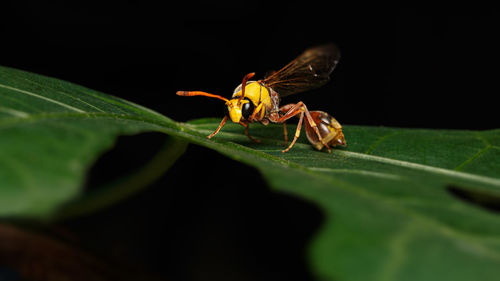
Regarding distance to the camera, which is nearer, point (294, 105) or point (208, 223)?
point (294, 105)

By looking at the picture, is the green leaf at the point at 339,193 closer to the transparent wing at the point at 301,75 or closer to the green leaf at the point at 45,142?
the green leaf at the point at 45,142

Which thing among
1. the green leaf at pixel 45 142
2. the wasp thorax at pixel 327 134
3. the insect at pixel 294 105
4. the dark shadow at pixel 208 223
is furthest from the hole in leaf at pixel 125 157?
the green leaf at pixel 45 142

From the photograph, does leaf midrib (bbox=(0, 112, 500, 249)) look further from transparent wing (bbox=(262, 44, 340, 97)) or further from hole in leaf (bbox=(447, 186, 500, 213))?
transparent wing (bbox=(262, 44, 340, 97))

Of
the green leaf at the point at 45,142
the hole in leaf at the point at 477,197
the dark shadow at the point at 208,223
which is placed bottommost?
the dark shadow at the point at 208,223

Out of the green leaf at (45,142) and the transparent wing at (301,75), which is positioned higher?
the transparent wing at (301,75)

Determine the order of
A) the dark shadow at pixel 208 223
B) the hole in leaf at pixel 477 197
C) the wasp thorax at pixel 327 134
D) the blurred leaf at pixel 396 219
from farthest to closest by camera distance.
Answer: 1. the dark shadow at pixel 208 223
2. the wasp thorax at pixel 327 134
3. the hole in leaf at pixel 477 197
4. the blurred leaf at pixel 396 219

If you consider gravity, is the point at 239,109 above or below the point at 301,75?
below

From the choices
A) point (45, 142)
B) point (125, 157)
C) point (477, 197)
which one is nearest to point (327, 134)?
point (477, 197)

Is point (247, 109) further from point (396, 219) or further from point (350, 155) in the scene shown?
point (396, 219)

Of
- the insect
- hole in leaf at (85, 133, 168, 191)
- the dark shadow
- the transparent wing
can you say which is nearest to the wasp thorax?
the insect
